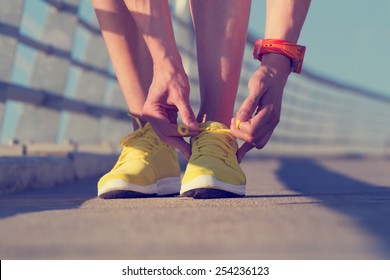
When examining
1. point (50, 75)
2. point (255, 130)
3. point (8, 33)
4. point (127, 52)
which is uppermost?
point (50, 75)

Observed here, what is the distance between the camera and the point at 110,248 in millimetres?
1198

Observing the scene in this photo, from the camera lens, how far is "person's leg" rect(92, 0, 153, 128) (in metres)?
2.23

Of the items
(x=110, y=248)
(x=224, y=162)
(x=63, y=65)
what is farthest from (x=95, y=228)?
(x=63, y=65)

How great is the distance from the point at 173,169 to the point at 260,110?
378 millimetres

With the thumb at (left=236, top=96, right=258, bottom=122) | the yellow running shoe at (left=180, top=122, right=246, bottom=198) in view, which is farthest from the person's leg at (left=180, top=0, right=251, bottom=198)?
the thumb at (left=236, top=96, right=258, bottom=122)

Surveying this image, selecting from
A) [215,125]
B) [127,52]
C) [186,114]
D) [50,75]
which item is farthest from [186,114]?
[50,75]

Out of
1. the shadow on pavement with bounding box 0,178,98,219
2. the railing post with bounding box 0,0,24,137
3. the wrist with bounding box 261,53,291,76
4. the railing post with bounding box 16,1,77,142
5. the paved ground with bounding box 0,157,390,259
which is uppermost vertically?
the railing post with bounding box 16,1,77,142

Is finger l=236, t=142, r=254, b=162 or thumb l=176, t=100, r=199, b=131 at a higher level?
thumb l=176, t=100, r=199, b=131

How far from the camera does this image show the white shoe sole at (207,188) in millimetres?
1916

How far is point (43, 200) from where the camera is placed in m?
2.10

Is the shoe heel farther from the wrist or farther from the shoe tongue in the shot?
the wrist

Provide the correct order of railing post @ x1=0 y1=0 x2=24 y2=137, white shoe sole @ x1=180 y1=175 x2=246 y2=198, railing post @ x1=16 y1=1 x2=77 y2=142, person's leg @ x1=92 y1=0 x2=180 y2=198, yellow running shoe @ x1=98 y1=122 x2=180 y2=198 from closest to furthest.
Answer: white shoe sole @ x1=180 y1=175 x2=246 y2=198 < yellow running shoe @ x1=98 y1=122 x2=180 y2=198 < person's leg @ x1=92 y1=0 x2=180 y2=198 < railing post @ x1=0 y1=0 x2=24 y2=137 < railing post @ x1=16 y1=1 x2=77 y2=142

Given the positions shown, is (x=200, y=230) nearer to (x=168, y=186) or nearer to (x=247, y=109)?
(x=247, y=109)

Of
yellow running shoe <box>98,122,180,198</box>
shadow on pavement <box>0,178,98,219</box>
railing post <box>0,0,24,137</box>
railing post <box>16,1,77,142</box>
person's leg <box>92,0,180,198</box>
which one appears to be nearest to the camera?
shadow on pavement <box>0,178,98,219</box>
